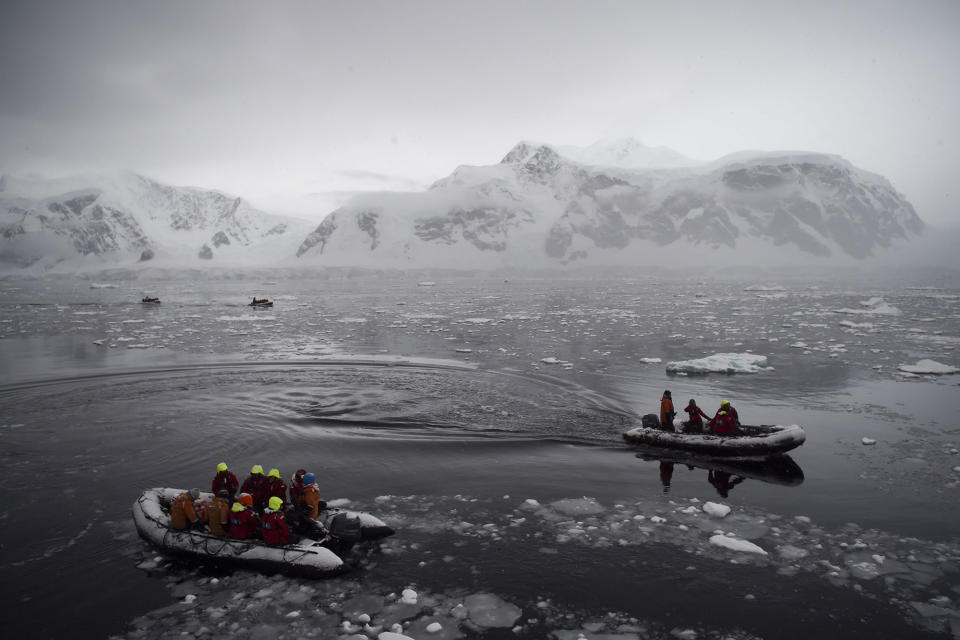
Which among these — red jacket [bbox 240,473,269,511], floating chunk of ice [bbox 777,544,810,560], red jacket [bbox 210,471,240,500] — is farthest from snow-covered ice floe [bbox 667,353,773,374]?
red jacket [bbox 210,471,240,500]

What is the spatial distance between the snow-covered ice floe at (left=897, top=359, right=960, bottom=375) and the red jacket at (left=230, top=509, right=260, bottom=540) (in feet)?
88.4

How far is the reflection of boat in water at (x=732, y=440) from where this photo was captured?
48.9 feet

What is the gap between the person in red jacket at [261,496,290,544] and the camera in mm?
10133

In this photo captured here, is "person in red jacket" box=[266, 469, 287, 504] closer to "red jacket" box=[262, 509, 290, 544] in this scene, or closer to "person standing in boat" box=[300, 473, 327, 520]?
"person standing in boat" box=[300, 473, 327, 520]

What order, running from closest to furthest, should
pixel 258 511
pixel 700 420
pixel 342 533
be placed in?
pixel 342 533, pixel 258 511, pixel 700 420

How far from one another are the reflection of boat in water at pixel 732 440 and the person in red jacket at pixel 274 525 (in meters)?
10.1

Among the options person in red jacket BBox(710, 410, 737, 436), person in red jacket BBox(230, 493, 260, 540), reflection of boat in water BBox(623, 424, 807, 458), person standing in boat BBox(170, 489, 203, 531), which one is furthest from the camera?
person in red jacket BBox(710, 410, 737, 436)

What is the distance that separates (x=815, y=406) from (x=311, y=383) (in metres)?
19.2

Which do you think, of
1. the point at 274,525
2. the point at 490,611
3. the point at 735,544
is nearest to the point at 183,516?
the point at 274,525

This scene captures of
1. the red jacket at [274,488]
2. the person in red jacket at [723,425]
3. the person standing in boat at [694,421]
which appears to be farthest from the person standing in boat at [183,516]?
the person in red jacket at [723,425]

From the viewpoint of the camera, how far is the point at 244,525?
34.2 ft

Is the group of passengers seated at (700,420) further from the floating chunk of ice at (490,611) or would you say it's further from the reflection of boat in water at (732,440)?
the floating chunk of ice at (490,611)

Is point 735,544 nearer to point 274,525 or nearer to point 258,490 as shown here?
point 274,525

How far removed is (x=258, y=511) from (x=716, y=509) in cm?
929
